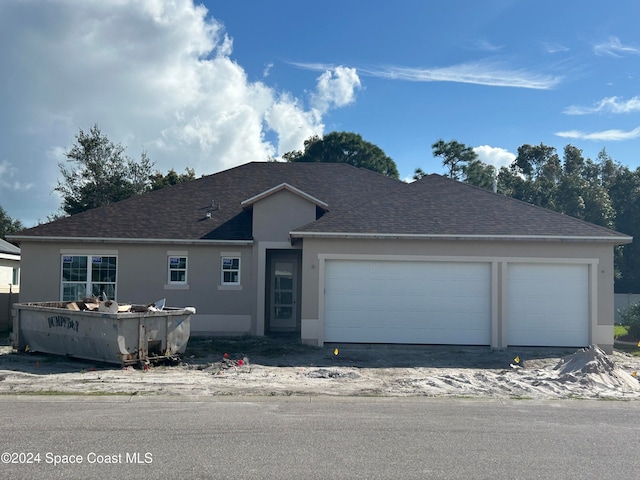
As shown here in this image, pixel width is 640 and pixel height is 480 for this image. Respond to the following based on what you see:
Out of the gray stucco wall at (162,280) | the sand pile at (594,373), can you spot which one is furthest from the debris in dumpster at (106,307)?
the sand pile at (594,373)

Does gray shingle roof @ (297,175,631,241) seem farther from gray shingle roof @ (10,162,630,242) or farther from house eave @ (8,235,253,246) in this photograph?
house eave @ (8,235,253,246)

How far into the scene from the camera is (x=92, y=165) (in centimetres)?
3156

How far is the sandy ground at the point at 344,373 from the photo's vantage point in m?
10.5

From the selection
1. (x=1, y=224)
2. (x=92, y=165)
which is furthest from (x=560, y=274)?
(x=1, y=224)

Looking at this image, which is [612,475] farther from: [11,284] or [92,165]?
[92,165]

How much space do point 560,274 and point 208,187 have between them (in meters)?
12.2

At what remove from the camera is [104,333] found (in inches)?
472

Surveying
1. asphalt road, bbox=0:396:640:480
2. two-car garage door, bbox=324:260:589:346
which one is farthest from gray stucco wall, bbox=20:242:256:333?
asphalt road, bbox=0:396:640:480

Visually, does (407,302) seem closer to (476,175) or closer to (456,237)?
(456,237)

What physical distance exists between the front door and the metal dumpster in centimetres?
629

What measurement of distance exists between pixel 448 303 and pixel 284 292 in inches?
234

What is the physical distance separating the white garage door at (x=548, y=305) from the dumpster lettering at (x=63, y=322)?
35.5ft

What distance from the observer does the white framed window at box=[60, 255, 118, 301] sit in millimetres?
17875

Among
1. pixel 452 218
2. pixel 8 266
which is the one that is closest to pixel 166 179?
pixel 8 266
